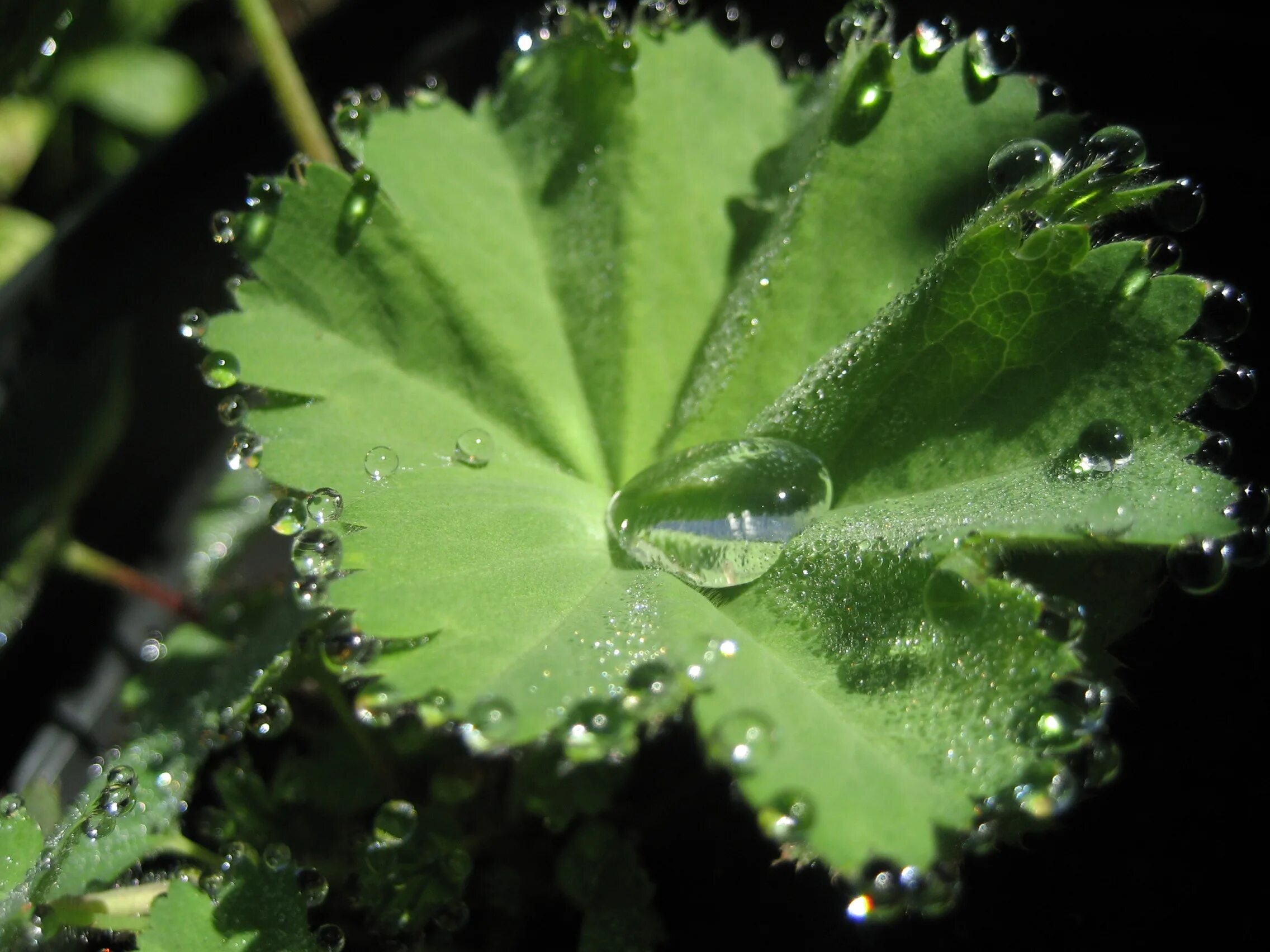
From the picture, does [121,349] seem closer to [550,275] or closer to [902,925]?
[550,275]

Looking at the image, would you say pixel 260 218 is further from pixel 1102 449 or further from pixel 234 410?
pixel 1102 449

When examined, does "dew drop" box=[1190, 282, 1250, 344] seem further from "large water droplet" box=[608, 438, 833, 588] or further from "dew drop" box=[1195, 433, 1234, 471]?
"large water droplet" box=[608, 438, 833, 588]

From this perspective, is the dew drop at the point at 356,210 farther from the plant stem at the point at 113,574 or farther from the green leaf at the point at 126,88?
the green leaf at the point at 126,88

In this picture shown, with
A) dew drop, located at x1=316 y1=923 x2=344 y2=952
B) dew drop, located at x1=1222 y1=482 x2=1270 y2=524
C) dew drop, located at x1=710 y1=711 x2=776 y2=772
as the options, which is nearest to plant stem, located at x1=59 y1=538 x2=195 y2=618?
dew drop, located at x1=316 y1=923 x2=344 y2=952

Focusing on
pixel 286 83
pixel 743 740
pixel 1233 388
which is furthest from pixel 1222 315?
pixel 286 83

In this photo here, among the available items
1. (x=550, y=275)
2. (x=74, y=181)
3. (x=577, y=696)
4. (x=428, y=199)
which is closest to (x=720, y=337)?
(x=550, y=275)

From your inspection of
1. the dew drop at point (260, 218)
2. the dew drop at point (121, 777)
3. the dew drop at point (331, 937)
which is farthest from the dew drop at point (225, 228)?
the dew drop at point (331, 937)
